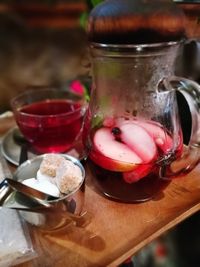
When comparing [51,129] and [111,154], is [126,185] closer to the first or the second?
[111,154]

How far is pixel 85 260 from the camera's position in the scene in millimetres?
378

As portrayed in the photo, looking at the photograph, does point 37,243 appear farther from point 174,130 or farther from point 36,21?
point 36,21

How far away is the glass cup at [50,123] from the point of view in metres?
0.58

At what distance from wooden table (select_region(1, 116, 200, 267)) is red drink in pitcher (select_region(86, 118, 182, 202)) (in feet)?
0.07

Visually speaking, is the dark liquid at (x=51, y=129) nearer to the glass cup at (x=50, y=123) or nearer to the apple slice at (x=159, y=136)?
the glass cup at (x=50, y=123)

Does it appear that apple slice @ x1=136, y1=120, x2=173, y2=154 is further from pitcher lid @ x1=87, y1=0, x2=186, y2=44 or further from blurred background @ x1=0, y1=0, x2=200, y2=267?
blurred background @ x1=0, y1=0, x2=200, y2=267

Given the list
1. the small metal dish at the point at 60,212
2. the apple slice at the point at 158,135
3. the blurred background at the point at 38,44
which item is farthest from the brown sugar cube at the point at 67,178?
the blurred background at the point at 38,44

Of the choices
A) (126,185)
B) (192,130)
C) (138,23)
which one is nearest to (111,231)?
(126,185)

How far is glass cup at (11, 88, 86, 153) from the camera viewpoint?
0.58 meters

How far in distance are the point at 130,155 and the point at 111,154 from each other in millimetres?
25

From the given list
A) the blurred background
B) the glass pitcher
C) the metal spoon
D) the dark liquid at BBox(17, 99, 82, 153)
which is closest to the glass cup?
the dark liquid at BBox(17, 99, 82, 153)

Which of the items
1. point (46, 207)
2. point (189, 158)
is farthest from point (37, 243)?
point (189, 158)

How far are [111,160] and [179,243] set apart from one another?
0.63m

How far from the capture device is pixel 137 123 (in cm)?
46
